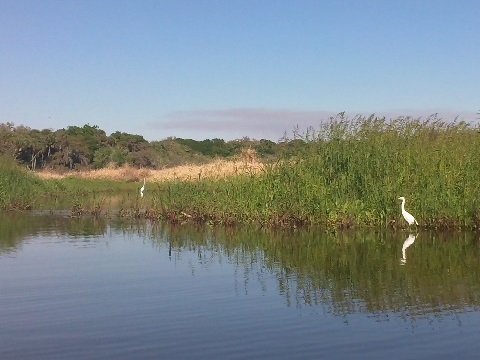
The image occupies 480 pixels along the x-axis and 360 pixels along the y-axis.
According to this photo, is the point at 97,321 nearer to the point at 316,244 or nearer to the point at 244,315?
the point at 244,315

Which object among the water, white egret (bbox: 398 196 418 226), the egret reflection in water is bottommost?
the egret reflection in water

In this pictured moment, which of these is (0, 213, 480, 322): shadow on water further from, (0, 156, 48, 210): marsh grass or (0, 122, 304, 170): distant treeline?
(0, 122, 304, 170): distant treeline

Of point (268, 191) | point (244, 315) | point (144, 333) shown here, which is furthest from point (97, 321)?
point (268, 191)

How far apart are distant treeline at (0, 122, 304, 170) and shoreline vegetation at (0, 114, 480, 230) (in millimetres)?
32290

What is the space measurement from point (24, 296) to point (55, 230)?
31.1 feet

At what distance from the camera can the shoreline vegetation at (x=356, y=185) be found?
1697cm

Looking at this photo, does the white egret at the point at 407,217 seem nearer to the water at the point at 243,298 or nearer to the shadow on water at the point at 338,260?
the shadow on water at the point at 338,260

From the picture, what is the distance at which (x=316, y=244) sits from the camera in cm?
1512

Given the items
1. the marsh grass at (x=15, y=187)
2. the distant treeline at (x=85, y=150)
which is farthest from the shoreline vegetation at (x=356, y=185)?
the distant treeline at (x=85, y=150)

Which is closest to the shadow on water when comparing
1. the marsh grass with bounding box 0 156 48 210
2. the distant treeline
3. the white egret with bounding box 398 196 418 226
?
the white egret with bounding box 398 196 418 226

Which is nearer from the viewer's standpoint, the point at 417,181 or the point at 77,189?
the point at 417,181

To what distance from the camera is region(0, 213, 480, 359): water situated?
23.0 ft

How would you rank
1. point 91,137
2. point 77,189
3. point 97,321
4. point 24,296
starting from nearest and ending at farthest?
1. point 97,321
2. point 24,296
3. point 77,189
4. point 91,137

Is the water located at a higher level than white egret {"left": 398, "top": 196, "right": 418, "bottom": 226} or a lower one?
lower
